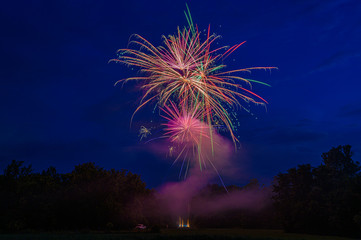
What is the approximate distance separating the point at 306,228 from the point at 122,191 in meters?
33.8

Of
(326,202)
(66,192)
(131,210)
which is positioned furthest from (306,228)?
(66,192)

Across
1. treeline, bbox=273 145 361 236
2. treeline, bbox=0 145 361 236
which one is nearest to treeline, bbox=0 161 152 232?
treeline, bbox=0 145 361 236

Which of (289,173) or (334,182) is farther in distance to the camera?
(289,173)

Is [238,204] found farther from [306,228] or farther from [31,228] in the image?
[31,228]

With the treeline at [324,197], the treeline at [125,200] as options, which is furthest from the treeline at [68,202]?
the treeline at [324,197]

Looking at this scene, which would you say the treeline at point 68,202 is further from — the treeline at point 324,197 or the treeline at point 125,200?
the treeline at point 324,197

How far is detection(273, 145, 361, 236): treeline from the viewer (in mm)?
52531

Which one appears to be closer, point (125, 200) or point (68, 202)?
point (68, 202)

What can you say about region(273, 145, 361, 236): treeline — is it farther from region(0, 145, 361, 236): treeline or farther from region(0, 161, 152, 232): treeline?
region(0, 161, 152, 232): treeline

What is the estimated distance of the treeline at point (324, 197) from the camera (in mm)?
52531

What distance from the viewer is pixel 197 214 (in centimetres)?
9962

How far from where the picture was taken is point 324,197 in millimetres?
59219

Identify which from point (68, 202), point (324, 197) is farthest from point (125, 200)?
point (324, 197)

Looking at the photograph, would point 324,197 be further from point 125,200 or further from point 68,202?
point 68,202
